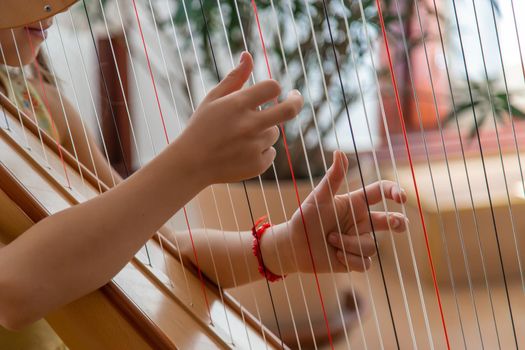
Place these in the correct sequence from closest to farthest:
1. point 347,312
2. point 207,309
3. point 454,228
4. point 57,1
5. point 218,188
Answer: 1. point 57,1
2. point 207,309
3. point 218,188
4. point 347,312
5. point 454,228

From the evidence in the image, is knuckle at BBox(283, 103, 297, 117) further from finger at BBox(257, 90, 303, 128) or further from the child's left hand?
the child's left hand

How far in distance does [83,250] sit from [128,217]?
57 mm

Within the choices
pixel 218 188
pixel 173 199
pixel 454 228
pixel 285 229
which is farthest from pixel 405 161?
pixel 173 199

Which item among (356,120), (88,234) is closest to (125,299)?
(88,234)

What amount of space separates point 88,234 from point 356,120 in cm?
268

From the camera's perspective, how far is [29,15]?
830 millimetres

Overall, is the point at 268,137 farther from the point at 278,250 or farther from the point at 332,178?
the point at 278,250

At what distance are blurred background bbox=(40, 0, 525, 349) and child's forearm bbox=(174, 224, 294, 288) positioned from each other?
62 centimetres

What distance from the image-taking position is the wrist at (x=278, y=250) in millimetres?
1096

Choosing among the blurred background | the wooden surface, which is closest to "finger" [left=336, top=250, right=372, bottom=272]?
the wooden surface

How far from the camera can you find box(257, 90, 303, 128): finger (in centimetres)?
79

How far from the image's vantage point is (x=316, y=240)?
3.49 ft

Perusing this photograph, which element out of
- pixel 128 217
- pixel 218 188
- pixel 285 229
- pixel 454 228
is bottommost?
pixel 454 228

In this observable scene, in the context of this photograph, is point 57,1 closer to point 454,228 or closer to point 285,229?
point 285,229
